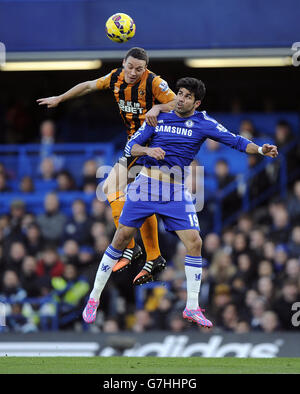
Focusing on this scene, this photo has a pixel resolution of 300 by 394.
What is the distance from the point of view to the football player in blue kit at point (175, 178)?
10844mm

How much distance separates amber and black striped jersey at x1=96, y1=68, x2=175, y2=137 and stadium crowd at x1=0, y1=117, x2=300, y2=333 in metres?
4.36

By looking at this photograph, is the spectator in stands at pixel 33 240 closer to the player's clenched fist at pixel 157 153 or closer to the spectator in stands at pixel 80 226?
the spectator in stands at pixel 80 226

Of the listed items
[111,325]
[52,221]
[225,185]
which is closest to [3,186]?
[52,221]

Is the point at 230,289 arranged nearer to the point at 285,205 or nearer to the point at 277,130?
the point at 285,205

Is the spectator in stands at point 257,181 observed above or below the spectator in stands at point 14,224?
above

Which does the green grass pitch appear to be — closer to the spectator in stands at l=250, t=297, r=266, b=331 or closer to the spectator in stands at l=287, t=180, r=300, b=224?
the spectator in stands at l=250, t=297, r=266, b=331

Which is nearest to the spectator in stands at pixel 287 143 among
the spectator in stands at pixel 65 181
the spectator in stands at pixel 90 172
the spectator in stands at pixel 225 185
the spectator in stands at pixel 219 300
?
the spectator in stands at pixel 225 185

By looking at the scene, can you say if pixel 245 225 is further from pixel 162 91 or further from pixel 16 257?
pixel 162 91

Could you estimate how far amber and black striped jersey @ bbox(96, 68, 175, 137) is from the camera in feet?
36.2

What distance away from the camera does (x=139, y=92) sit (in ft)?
Result: 36.4

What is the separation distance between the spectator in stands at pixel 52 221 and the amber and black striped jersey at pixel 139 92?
21.3ft

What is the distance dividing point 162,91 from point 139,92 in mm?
280

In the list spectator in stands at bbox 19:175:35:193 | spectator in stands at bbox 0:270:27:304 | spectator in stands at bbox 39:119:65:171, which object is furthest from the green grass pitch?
spectator in stands at bbox 39:119:65:171
